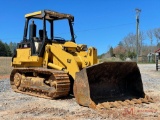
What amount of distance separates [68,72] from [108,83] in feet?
4.22

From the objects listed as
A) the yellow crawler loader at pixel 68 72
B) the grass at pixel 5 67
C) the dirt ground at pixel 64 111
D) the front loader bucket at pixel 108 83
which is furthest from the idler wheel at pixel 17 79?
the grass at pixel 5 67

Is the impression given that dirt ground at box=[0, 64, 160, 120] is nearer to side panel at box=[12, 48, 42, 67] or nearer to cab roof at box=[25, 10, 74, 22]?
side panel at box=[12, 48, 42, 67]

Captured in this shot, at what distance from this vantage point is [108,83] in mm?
8633

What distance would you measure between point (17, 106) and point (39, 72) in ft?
6.52

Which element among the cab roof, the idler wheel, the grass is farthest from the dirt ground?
the grass

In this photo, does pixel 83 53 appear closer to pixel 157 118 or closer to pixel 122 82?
pixel 122 82

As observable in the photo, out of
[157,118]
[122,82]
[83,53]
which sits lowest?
[157,118]

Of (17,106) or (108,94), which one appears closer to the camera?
(17,106)

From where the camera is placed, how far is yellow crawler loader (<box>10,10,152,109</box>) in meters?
7.88

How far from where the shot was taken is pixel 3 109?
7.39 meters

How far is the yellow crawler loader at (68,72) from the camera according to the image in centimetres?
788

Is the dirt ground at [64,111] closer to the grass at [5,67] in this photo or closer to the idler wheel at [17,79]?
the idler wheel at [17,79]

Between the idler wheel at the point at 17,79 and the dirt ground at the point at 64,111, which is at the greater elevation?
the idler wheel at the point at 17,79

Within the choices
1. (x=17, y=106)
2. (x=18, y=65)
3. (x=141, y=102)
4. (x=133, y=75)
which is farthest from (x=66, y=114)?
(x=18, y=65)
